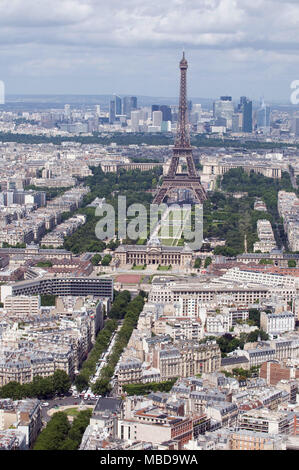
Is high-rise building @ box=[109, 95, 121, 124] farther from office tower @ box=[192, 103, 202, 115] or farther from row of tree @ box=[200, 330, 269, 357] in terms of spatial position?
row of tree @ box=[200, 330, 269, 357]

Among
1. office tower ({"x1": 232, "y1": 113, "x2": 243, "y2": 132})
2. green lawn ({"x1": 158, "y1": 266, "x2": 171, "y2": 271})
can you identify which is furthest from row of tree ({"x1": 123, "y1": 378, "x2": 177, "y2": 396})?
office tower ({"x1": 232, "y1": 113, "x2": 243, "y2": 132})

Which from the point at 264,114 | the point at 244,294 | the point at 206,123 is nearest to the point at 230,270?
the point at 244,294

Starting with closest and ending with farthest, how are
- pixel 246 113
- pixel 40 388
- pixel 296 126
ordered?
1. pixel 40 388
2. pixel 296 126
3. pixel 246 113

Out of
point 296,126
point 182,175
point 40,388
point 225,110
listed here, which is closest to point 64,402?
point 40,388

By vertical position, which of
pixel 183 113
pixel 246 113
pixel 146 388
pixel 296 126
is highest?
pixel 183 113

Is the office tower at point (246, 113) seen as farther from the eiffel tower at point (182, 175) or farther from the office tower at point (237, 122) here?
the eiffel tower at point (182, 175)

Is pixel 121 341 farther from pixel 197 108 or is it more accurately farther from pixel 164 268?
pixel 197 108

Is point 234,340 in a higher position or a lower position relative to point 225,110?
lower
